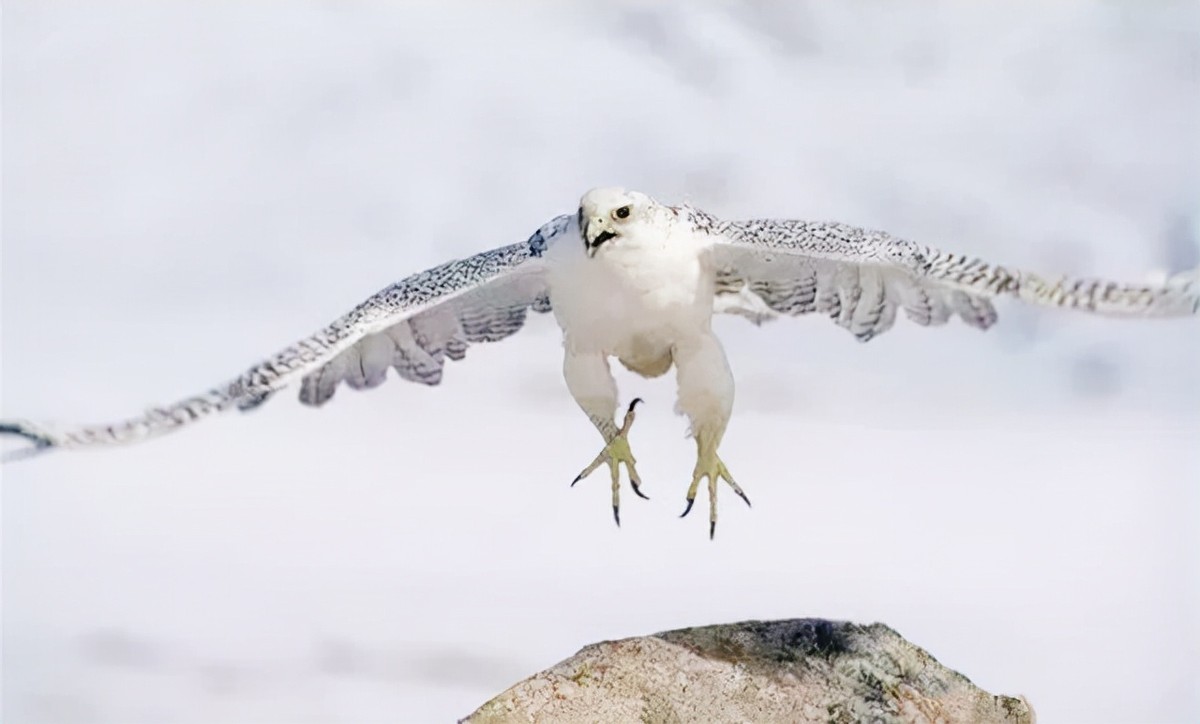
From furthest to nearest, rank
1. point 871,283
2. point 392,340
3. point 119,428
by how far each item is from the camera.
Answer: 1. point 392,340
2. point 871,283
3. point 119,428

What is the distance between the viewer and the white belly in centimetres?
404

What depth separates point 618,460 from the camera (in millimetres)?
4520

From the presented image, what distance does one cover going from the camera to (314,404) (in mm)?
4426

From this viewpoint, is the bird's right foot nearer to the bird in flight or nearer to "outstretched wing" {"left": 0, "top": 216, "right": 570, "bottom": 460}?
the bird in flight

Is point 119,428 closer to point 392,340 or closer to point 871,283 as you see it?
point 392,340

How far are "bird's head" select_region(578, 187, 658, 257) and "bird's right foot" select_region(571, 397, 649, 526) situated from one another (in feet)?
2.40

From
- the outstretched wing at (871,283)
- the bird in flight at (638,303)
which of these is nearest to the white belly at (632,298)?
the bird in flight at (638,303)

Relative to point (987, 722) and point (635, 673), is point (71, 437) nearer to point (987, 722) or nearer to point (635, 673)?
point (635, 673)

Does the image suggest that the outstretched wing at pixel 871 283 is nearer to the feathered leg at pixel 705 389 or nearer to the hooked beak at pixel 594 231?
the feathered leg at pixel 705 389

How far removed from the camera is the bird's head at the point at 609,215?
3.89 metres

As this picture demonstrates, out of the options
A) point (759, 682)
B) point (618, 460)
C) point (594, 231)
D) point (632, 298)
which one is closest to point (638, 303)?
point (632, 298)

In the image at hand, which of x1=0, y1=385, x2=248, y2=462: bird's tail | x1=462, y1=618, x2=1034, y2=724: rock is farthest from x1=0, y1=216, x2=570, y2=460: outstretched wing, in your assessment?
x1=462, y1=618, x2=1034, y2=724: rock

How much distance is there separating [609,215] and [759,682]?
1534 millimetres

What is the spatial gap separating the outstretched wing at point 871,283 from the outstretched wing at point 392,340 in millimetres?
630
